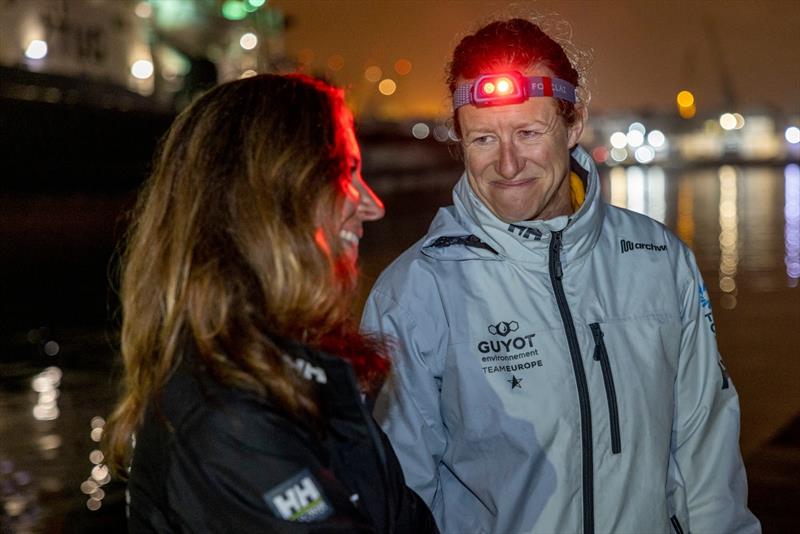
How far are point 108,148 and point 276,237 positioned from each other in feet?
109

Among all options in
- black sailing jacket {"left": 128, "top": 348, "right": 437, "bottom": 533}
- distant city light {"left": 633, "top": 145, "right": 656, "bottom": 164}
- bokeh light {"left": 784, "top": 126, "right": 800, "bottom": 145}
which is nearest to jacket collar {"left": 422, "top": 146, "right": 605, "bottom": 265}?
black sailing jacket {"left": 128, "top": 348, "right": 437, "bottom": 533}

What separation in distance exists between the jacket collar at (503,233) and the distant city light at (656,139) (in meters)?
179

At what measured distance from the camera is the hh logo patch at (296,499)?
1758 mm

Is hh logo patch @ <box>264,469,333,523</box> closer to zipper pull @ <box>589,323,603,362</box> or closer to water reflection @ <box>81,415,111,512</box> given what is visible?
zipper pull @ <box>589,323,603,362</box>

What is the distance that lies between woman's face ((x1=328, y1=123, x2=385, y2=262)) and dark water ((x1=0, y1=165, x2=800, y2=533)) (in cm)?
193

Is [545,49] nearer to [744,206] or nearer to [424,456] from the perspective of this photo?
[424,456]

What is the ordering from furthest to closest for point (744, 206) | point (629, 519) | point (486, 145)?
point (744, 206)
point (486, 145)
point (629, 519)

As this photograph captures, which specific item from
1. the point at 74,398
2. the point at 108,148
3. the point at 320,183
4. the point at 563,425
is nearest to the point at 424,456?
the point at 563,425

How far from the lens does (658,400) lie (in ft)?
9.33

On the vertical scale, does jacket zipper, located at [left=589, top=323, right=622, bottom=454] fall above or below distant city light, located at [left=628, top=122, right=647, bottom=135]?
above

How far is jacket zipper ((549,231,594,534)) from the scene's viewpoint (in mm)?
2689

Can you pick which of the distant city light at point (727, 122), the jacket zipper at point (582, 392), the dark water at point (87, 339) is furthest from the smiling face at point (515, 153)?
the distant city light at point (727, 122)

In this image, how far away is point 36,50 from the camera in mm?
37062

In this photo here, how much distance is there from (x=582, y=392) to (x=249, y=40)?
69.4 meters
